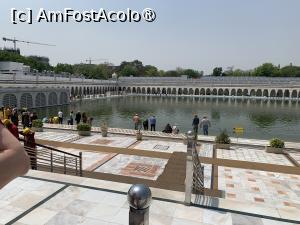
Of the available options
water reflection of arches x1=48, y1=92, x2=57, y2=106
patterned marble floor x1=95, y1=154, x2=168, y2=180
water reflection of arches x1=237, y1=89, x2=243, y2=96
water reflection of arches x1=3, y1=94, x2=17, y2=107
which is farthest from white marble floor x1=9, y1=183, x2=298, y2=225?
water reflection of arches x1=237, y1=89, x2=243, y2=96

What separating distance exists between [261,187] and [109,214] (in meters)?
6.15

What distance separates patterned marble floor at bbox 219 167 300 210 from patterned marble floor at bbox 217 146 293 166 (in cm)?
185

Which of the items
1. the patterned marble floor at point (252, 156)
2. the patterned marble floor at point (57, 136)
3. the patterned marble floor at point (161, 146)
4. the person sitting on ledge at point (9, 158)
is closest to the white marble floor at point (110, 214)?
the person sitting on ledge at point (9, 158)

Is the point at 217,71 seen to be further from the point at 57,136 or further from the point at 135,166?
the point at 135,166

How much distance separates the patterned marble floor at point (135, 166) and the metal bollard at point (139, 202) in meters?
7.95

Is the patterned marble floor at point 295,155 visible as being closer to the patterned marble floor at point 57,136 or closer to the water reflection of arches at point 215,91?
the patterned marble floor at point 57,136

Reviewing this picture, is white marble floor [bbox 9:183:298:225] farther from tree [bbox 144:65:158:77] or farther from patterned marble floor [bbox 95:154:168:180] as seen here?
tree [bbox 144:65:158:77]

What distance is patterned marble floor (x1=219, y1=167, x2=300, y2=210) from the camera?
8.49m

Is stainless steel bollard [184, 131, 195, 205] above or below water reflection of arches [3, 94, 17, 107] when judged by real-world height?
above

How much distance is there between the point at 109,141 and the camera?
15.9 metres

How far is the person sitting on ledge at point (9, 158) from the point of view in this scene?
1203mm

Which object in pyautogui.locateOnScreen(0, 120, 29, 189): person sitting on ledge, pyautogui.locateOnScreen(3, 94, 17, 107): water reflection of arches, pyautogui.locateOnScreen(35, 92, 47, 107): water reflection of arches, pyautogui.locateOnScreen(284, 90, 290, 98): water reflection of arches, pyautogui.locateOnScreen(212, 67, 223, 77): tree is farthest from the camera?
pyautogui.locateOnScreen(212, 67, 223, 77): tree

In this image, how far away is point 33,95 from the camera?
36750mm

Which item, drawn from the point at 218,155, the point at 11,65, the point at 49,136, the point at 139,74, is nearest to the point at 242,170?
the point at 218,155
